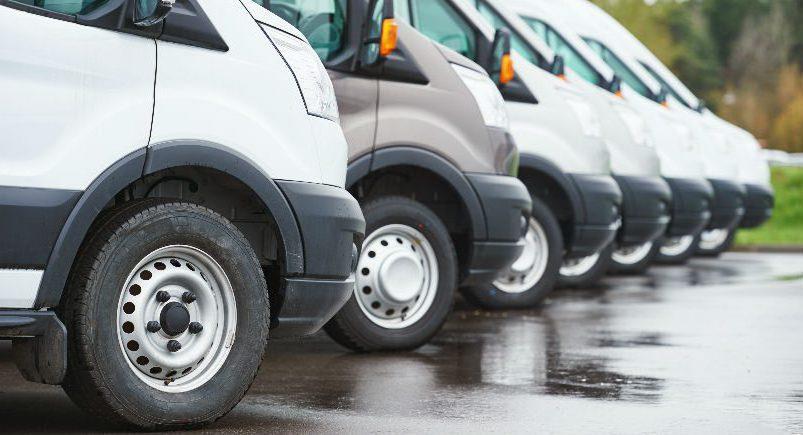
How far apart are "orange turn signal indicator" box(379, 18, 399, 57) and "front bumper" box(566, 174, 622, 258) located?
356 cm

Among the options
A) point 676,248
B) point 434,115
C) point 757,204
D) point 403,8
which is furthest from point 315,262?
point 757,204

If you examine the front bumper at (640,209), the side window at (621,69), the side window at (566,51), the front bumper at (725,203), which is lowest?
the front bumper at (725,203)

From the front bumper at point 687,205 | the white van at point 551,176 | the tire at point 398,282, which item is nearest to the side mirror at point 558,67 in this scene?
the white van at point 551,176

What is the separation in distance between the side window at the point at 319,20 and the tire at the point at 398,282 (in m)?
0.86

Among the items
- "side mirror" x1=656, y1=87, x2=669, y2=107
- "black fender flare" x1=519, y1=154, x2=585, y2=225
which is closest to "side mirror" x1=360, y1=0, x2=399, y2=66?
"black fender flare" x1=519, y1=154, x2=585, y2=225

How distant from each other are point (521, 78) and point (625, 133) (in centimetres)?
283

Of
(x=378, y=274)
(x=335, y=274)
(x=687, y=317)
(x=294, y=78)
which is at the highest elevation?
(x=294, y=78)

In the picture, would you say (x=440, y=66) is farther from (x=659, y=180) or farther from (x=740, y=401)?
(x=659, y=180)

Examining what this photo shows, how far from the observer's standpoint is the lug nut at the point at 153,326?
566 cm

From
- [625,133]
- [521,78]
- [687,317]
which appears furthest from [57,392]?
[625,133]

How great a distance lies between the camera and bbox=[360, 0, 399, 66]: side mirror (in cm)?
826

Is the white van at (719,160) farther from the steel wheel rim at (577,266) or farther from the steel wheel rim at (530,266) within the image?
the steel wheel rim at (530,266)

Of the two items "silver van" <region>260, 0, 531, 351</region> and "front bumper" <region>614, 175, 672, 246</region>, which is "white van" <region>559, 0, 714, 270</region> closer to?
"front bumper" <region>614, 175, 672, 246</region>

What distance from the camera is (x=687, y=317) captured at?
11352mm
